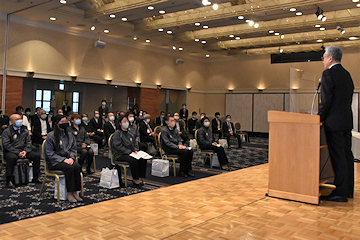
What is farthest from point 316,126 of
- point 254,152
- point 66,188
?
point 254,152

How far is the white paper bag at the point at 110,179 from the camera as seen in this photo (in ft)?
19.4

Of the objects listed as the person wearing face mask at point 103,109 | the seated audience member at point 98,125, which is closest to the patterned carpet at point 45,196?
the seated audience member at point 98,125

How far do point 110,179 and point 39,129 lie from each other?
448 centimetres

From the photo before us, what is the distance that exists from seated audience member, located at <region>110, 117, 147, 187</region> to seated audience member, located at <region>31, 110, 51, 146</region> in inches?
138

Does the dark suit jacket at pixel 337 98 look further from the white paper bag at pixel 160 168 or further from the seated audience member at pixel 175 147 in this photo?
the white paper bag at pixel 160 168

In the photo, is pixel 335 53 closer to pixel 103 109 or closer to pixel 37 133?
pixel 37 133

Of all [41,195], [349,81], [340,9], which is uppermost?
[340,9]

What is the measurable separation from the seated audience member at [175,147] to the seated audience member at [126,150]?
1.10 meters

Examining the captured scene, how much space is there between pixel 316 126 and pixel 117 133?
3.83 meters

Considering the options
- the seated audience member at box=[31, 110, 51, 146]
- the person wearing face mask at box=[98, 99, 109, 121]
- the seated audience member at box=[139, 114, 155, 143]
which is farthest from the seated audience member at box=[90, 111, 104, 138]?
the person wearing face mask at box=[98, 99, 109, 121]

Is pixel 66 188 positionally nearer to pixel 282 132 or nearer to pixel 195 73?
pixel 282 132

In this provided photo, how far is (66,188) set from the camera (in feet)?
16.6

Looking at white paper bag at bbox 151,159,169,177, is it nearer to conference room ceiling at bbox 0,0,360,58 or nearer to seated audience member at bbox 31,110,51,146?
seated audience member at bbox 31,110,51,146

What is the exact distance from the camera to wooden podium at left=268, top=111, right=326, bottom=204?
3.97 m
